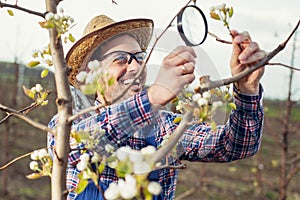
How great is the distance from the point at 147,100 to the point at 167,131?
23.7 inches

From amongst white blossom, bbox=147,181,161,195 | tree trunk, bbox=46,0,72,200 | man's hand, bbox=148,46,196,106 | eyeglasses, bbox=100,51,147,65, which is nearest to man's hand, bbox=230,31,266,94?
man's hand, bbox=148,46,196,106

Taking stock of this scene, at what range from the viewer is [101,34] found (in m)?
1.64

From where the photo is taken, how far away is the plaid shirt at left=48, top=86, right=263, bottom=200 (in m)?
1.26

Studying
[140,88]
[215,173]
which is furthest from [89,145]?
[215,173]

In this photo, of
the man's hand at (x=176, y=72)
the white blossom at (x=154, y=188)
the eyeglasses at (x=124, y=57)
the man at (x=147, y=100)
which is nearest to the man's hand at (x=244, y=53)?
the man at (x=147, y=100)

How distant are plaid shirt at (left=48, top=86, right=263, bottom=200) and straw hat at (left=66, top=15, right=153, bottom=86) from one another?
21cm

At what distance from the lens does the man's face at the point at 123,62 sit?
1250 millimetres

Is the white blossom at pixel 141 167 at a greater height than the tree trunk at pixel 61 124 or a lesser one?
lesser

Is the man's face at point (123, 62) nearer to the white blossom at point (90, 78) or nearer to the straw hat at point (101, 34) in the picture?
the straw hat at point (101, 34)

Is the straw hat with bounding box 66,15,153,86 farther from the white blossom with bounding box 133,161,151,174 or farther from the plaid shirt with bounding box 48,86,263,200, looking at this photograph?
the white blossom with bounding box 133,161,151,174

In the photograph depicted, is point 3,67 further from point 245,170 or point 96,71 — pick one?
point 96,71

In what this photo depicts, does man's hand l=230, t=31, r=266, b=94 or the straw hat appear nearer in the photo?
man's hand l=230, t=31, r=266, b=94

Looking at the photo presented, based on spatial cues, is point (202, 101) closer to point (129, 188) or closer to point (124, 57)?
point (129, 188)

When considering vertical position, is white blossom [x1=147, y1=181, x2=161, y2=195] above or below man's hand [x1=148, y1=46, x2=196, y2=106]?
below
